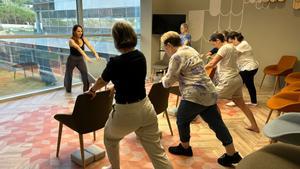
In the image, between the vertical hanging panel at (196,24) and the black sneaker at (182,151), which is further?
the vertical hanging panel at (196,24)

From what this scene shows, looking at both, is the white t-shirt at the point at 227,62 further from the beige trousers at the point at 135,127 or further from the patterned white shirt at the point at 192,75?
the beige trousers at the point at 135,127

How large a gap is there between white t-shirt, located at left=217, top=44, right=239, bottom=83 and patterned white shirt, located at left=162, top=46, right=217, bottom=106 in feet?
2.29

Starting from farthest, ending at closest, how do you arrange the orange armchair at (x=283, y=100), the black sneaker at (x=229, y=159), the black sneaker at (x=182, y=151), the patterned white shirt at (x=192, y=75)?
the orange armchair at (x=283, y=100), the black sneaker at (x=182, y=151), the black sneaker at (x=229, y=159), the patterned white shirt at (x=192, y=75)

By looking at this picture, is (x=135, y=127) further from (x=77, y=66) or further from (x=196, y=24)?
(x=196, y=24)

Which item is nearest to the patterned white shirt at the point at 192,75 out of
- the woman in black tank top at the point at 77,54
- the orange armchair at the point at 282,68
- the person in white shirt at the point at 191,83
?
the person in white shirt at the point at 191,83

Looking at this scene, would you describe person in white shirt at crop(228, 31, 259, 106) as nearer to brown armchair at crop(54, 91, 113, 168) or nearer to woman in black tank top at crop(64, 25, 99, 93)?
woman in black tank top at crop(64, 25, 99, 93)

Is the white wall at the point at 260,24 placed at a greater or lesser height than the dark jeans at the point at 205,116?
greater

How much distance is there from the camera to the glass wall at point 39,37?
4340 millimetres

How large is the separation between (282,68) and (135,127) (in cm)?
415

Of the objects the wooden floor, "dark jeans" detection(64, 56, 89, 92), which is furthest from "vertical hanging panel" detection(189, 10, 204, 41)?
"dark jeans" detection(64, 56, 89, 92)

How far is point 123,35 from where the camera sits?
172 centimetres

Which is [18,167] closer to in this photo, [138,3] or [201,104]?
[201,104]

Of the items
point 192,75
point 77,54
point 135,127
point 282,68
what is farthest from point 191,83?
point 282,68

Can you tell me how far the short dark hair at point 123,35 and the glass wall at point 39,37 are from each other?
3072 millimetres
